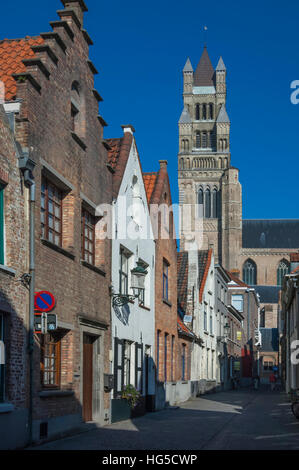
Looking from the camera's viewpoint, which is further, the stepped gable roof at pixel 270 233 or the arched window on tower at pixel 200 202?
the arched window on tower at pixel 200 202

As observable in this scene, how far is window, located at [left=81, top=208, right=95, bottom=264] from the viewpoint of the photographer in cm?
1694

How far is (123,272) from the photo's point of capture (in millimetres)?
20453

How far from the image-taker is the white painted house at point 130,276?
62.7 feet

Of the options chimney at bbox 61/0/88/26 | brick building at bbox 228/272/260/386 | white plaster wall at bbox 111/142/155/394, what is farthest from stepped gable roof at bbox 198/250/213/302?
chimney at bbox 61/0/88/26

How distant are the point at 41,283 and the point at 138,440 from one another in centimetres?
366

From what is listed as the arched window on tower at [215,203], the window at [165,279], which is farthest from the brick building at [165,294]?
the arched window on tower at [215,203]

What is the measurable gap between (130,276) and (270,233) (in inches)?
3487

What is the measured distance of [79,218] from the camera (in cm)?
1600

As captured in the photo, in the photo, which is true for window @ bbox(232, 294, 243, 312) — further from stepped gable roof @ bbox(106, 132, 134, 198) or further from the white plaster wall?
stepped gable roof @ bbox(106, 132, 134, 198)

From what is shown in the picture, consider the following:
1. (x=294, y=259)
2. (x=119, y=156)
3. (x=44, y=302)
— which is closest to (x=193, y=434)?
(x=44, y=302)

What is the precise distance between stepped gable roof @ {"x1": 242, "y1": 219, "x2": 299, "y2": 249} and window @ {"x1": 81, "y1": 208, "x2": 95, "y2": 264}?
3509 inches

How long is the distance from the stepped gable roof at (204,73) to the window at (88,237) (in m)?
114

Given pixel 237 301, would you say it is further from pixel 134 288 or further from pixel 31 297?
pixel 31 297

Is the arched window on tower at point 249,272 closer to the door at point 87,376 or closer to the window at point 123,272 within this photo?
the window at point 123,272
